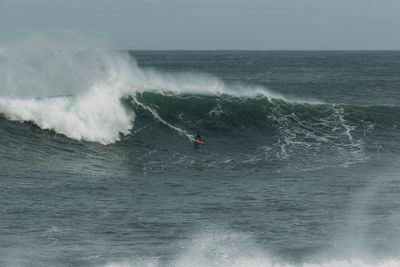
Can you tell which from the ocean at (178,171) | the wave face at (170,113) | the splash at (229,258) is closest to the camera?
the splash at (229,258)

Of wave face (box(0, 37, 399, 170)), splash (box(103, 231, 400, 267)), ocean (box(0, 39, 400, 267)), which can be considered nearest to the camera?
splash (box(103, 231, 400, 267))

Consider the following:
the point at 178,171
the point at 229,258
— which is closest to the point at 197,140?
the point at 178,171

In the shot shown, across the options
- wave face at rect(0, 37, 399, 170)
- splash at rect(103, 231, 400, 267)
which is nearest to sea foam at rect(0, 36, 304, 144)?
wave face at rect(0, 37, 399, 170)

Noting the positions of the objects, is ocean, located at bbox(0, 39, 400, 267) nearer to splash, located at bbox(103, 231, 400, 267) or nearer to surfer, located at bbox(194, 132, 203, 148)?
splash, located at bbox(103, 231, 400, 267)

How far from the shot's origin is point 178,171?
70.8 feet

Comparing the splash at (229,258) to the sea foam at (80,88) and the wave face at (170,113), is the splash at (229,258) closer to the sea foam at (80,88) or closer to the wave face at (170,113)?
the wave face at (170,113)

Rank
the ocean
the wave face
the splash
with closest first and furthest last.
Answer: the splash < the ocean < the wave face

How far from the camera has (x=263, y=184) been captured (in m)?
19.6

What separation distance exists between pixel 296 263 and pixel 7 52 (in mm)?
25760

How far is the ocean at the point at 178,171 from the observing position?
535 inches

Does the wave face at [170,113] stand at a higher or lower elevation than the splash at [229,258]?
higher

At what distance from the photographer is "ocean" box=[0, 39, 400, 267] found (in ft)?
44.6

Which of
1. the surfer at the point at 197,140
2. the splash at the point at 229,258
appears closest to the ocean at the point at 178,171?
the splash at the point at 229,258

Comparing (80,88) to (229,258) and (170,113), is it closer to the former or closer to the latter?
(170,113)
